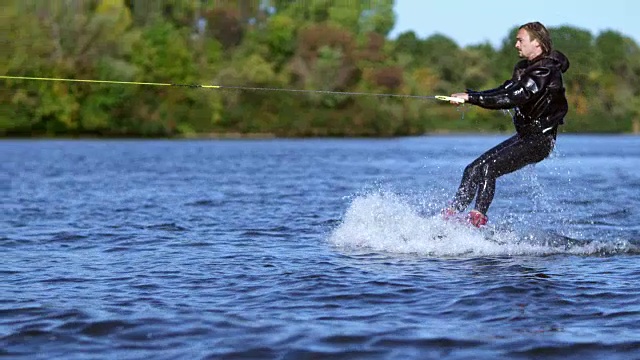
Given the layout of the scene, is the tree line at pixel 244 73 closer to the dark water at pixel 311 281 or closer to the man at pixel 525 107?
the dark water at pixel 311 281

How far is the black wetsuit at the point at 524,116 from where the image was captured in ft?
37.2

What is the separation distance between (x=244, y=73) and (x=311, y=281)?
8481 cm

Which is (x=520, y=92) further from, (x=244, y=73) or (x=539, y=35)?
(x=244, y=73)

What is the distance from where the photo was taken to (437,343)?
689 centimetres

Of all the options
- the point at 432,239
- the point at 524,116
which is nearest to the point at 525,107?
the point at 524,116

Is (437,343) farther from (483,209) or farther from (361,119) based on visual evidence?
(361,119)

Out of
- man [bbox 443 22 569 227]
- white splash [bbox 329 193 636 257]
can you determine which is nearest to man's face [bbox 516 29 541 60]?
man [bbox 443 22 569 227]

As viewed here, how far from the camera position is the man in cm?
1134

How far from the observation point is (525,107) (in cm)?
1163

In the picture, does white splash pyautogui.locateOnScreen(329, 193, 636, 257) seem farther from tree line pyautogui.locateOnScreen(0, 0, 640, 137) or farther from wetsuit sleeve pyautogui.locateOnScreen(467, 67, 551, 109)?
tree line pyautogui.locateOnScreen(0, 0, 640, 137)

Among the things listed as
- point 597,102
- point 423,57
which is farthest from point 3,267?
point 423,57

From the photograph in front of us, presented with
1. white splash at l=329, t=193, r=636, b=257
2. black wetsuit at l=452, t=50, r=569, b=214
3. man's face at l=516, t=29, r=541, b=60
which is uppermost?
man's face at l=516, t=29, r=541, b=60

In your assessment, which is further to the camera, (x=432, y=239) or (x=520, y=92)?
(x=432, y=239)

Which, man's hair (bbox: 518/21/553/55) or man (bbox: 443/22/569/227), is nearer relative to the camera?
man (bbox: 443/22/569/227)
